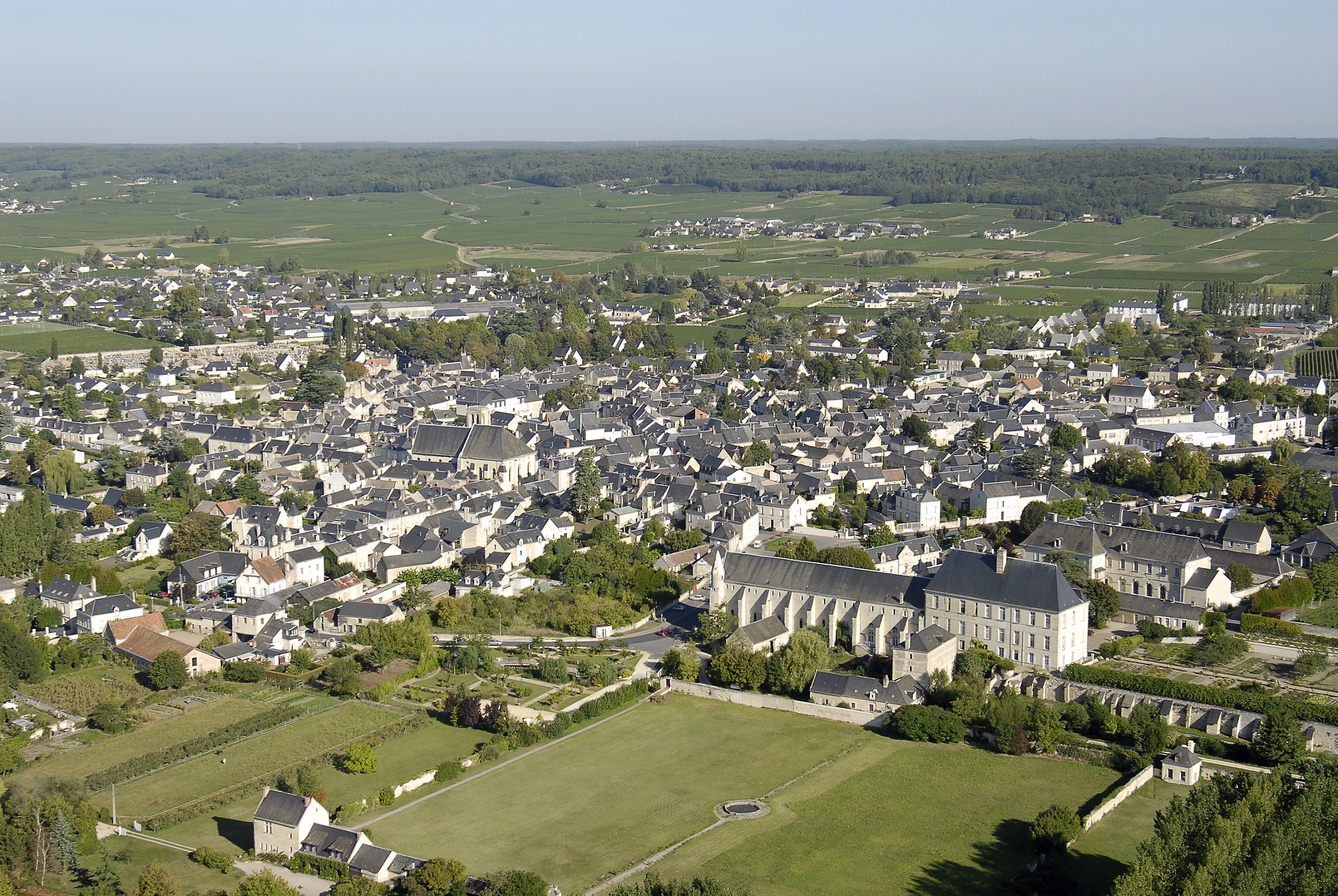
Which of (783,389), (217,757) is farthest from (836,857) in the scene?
(783,389)

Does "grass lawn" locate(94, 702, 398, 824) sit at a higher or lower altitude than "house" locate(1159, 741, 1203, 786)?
lower

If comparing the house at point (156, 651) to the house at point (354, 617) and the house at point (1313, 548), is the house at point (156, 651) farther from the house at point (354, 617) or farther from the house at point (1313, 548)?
the house at point (1313, 548)

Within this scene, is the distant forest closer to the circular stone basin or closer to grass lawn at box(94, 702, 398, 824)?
grass lawn at box(94, 702, 398, 824)

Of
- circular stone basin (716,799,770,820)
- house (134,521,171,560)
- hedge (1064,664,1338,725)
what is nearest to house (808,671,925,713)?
hedge (1064,664,1338,725)

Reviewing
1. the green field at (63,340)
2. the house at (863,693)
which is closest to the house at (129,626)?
the house at (863,693)

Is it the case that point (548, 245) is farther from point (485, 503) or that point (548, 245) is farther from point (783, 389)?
point (485, 503)

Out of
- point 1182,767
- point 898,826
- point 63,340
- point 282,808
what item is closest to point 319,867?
point 282,808

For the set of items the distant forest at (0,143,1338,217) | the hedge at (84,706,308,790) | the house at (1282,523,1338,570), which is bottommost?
the hedge at (84,706,308,790)
